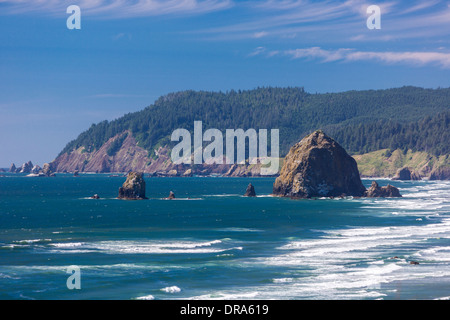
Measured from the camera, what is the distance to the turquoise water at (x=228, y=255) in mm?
44000

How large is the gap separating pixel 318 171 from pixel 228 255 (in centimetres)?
9019

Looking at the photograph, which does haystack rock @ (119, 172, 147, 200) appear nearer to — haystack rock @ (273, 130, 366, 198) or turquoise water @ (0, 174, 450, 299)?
turquoise water @ (0, 174, 450, 299)

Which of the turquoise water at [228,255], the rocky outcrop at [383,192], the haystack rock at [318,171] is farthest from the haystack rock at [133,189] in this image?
the rocky outcrop at [383,192]

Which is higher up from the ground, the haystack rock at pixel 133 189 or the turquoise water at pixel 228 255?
the haystack rock at pixel 133 189

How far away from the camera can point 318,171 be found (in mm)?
146875

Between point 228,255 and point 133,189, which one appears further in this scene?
point 133,189

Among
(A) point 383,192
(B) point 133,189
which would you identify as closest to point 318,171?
(A) point 383,192

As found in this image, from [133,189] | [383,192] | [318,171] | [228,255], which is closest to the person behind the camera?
[228,255]

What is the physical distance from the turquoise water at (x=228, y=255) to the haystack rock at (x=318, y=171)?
118 feet

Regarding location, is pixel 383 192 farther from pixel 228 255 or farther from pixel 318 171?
pixel 228 255

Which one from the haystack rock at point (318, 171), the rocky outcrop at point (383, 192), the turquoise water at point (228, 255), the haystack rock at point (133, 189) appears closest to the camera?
the turquoise water at point (228, 255)

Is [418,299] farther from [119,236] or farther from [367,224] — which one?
[367,224]

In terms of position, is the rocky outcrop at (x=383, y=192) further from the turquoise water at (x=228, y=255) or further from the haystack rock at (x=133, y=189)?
the haystack rock at (x=133, y=189)
